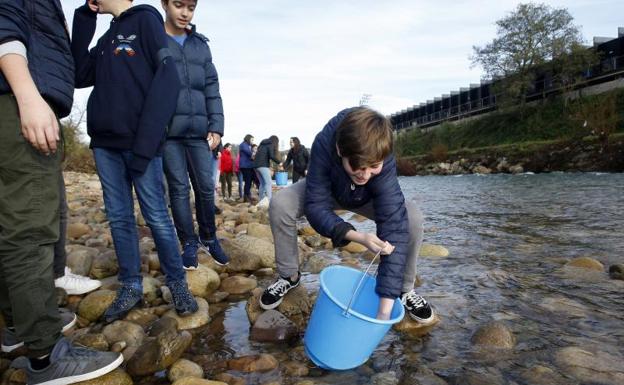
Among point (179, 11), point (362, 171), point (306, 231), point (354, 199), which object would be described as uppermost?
point (179, 11)

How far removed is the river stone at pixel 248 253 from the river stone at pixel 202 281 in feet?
1.34

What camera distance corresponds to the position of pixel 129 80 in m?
2.19

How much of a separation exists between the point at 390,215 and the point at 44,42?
1767 mm

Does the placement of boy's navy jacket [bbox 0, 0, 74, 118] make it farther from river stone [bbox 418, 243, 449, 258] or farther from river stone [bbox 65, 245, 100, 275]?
river stone [bbox 418, 243, 449, 258]

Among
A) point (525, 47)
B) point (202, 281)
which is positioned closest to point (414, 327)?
point (202, 281)

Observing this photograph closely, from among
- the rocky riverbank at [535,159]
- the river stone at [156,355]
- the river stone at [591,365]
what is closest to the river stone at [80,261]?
the river stone at [156,355]

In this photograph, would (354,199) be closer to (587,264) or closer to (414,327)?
(414,327)

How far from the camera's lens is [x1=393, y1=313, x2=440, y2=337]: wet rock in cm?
225

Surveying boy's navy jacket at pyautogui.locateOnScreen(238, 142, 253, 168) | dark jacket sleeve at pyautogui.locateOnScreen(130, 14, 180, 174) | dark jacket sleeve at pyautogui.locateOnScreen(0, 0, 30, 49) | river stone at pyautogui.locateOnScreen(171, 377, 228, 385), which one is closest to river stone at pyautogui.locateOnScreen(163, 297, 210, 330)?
river stone at pyautogui.locateOnScreen(171, 377, 228, 385)

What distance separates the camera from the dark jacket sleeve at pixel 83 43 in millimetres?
2232

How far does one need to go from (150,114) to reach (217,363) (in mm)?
1311

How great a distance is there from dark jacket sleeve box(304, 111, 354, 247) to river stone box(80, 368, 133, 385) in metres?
1.13

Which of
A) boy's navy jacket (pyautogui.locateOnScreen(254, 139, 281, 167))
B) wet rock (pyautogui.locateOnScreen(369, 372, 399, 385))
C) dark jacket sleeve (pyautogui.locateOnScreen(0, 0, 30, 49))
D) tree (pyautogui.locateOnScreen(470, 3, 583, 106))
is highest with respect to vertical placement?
tree (pyautogui.locateOnScreen(470, 3, 583, 106))

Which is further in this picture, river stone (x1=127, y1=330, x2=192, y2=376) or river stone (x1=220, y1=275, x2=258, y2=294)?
river stone (x1=220, y1=275, x2=258, y2=294)
